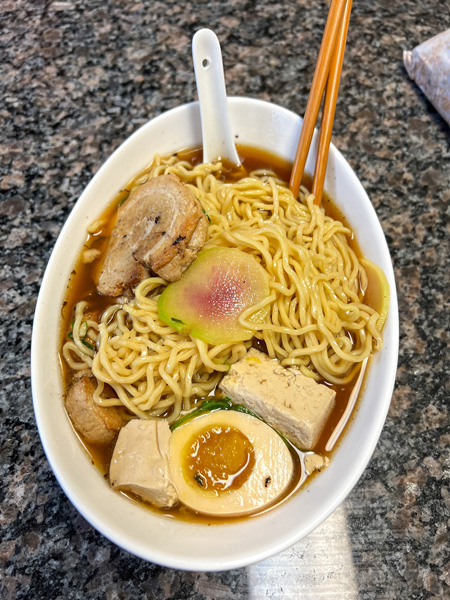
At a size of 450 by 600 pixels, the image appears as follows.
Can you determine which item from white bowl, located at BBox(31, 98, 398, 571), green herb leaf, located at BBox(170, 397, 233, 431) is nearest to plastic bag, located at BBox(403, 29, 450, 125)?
white bowl, located at BBox(31, 98, 398, 571)

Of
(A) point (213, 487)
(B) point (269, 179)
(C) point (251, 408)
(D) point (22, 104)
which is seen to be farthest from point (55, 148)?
(A) point (213, 487)

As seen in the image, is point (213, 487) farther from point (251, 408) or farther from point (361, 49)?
point (361, 49)

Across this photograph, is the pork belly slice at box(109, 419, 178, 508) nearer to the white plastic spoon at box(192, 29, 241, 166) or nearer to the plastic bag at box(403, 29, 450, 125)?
the white plastic spoon at box(192, 29, 241, 166)

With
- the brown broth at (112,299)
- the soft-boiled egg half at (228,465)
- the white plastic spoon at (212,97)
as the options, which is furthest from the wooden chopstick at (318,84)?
the soft-boiled egg half at (228,465)

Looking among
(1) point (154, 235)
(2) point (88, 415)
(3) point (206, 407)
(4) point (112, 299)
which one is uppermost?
(1) point (154, 235)

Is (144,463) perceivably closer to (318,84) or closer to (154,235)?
(154,235)

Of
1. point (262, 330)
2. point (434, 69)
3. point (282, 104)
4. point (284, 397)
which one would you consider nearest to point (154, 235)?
point (262, 330)

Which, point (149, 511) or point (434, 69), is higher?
point (434, 69)
